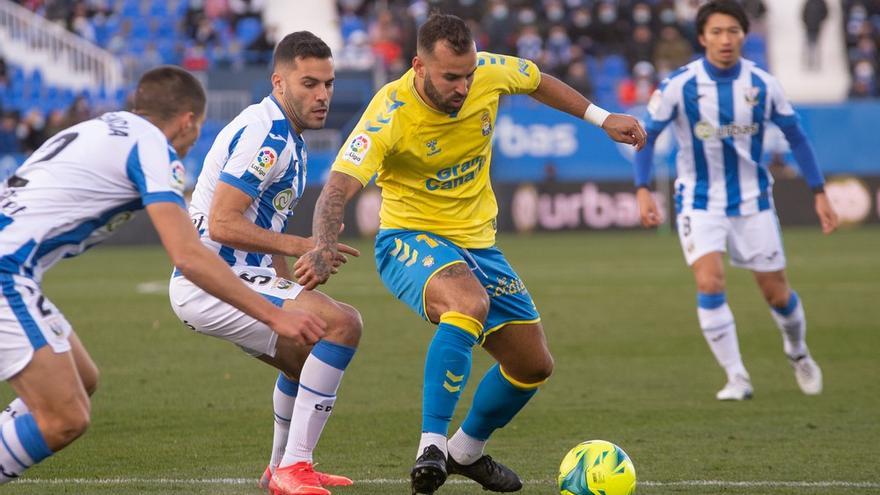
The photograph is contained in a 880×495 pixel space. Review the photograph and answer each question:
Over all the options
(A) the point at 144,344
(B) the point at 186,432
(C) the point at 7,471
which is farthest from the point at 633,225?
(C) the point at 7,471

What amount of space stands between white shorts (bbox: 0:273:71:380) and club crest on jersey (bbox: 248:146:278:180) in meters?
1.29

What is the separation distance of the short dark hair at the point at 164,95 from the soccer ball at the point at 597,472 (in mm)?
2260

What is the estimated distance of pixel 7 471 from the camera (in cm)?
500

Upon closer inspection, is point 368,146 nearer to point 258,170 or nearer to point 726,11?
point 258,170

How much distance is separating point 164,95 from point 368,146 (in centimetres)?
112

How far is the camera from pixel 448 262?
6.11 metres

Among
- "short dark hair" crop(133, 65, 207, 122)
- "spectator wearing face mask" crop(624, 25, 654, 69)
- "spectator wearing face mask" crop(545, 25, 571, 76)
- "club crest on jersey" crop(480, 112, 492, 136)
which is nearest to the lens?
"short dark hair" crop(133, 65, 207, 122)

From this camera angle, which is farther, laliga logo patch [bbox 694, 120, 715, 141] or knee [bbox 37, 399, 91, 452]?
laliga logo patch [bbox 694, 120, 715, 141]

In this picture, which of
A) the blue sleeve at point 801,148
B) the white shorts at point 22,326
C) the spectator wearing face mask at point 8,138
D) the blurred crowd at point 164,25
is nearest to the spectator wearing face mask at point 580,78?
the blurred crowd at point 164,25

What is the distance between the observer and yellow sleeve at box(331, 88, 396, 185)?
592cm

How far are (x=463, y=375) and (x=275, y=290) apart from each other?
945 mm

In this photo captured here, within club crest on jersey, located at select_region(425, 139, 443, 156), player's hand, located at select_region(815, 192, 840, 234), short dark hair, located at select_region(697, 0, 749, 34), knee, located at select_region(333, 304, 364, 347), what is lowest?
player's hand, located at select_region(815, 192, 840, 234)

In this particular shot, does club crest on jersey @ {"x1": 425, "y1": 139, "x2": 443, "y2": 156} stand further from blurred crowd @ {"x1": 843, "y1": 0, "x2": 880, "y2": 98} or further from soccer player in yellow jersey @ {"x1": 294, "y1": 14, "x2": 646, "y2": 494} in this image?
→ blurred crowd @ {"x1": 843, "y1": 0, "x2": 880, "y2": 98}

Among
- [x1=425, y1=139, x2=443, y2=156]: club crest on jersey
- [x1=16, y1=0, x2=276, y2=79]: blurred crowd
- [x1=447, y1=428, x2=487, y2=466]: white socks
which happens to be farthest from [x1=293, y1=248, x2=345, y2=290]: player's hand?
[x1=16, y1=0, x2=276, y2=79]: blurred crowd
